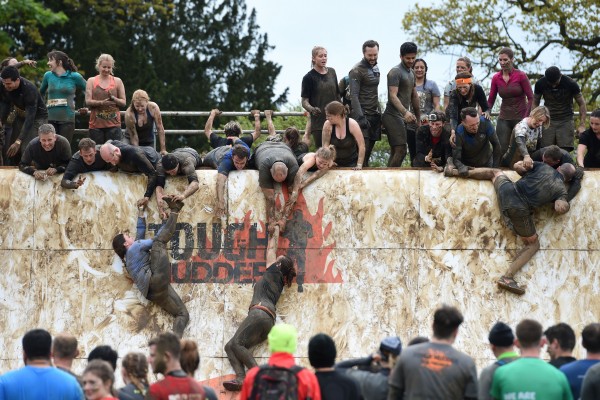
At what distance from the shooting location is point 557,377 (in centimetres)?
1026

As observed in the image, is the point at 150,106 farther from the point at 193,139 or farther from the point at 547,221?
the point at 193,139

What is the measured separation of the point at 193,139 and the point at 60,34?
5011 millimetres

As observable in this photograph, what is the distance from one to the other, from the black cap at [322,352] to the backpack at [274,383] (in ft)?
0.61

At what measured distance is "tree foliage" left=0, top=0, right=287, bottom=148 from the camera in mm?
36000

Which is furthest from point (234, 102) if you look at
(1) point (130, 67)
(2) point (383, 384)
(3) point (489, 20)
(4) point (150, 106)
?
(2) point (383, 384)

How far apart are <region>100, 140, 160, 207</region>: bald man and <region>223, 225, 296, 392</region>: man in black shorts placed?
6.14 feet

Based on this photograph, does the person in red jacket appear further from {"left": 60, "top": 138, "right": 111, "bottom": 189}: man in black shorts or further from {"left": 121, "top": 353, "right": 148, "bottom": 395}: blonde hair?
{"left": 60, "top": 138, "right": 111, "bottom": 189}: man in black shorts

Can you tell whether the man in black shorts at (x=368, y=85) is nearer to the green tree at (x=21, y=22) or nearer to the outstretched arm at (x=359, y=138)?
the outstretched arm at (x=359, y=138)

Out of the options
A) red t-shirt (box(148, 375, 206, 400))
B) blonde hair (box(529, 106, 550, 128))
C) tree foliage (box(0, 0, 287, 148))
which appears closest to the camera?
red t-shirt (box(148, 375, 206, 400))

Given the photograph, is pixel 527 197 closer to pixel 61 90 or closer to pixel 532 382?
pixel 61 90

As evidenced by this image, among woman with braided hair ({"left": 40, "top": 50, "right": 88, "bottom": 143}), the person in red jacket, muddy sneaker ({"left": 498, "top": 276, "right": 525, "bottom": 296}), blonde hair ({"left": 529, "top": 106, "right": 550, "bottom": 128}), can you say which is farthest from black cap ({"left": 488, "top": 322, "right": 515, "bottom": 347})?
woman with braided hair ({"left": 40, "top": 50, "right": 88, "bottom": 143})

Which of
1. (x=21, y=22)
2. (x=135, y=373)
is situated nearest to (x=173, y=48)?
(x=21, y=22)

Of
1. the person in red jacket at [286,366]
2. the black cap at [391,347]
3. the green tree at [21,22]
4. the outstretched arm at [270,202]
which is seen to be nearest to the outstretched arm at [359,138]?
the outstretched arm at [270,202]

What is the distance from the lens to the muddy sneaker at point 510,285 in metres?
17.0
